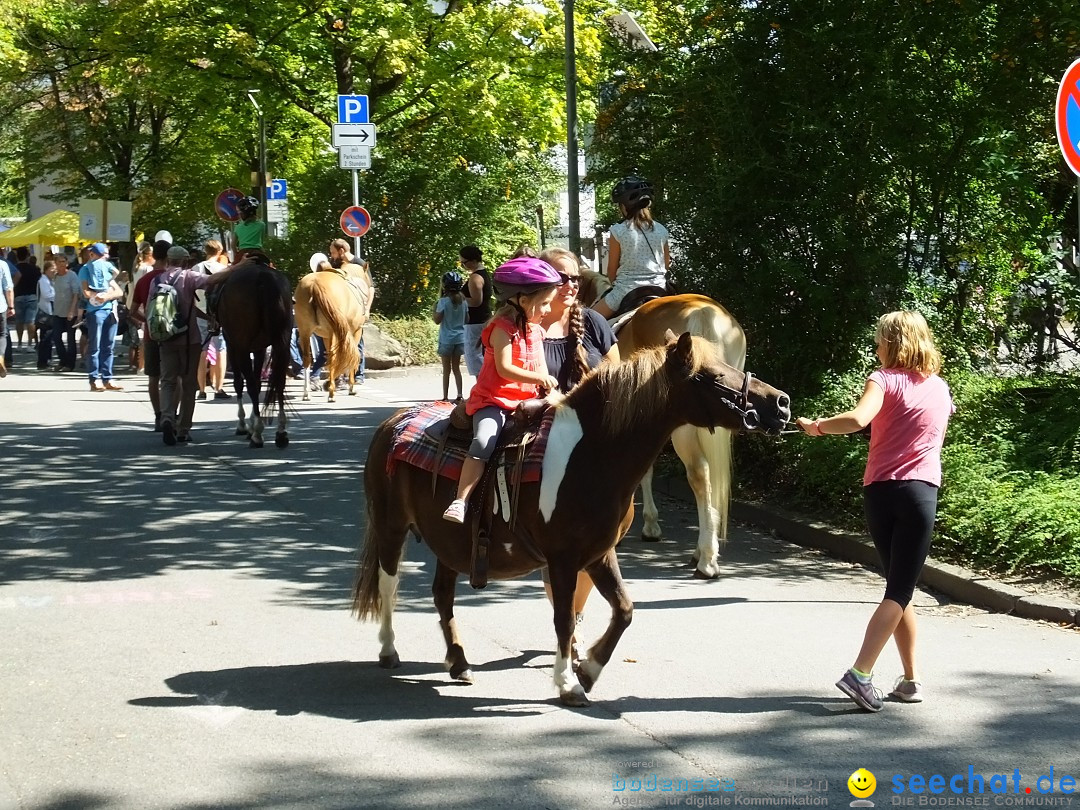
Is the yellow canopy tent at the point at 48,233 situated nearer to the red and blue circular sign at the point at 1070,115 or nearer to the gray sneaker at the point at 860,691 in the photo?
the red and blue circular sign at the point at 1070,115

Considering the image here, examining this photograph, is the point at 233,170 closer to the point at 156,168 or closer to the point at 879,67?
the point at 156,168

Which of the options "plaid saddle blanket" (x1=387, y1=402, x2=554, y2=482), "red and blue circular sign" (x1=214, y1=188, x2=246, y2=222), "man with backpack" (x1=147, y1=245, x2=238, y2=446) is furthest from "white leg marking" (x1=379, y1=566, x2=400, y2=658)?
"red and blue circular sign" (x1=214, y1=188, x2=246, y2=222)

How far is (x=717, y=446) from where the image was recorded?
30.8 feet

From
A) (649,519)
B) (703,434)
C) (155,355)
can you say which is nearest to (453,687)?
(703,434)

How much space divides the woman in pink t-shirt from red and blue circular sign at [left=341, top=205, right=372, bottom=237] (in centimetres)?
1914

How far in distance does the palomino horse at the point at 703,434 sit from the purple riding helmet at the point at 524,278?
277cm

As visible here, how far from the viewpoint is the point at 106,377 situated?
22.7m

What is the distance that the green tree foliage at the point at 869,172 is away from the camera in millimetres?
11539

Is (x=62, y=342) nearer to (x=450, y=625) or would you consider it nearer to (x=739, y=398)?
(x=450, y=625)

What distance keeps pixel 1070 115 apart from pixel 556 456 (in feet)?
15.0

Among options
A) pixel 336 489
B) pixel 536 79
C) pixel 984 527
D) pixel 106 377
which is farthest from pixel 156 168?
pixel 984 527

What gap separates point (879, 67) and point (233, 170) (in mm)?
35829

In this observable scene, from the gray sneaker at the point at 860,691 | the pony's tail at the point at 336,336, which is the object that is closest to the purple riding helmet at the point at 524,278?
the gray sneaker at the point at 860,691

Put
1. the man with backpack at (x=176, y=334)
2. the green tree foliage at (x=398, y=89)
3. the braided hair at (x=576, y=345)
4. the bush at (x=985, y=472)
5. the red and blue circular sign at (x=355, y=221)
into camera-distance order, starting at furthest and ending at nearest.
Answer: the green tree foliage at (x=398, y=89) < the red and blue circular sign at (x=355, y=221) < the man with backpack at (x=176, y=334) < the bush at (x=985, y=472) < the braided hair at (x=576, y=345)
